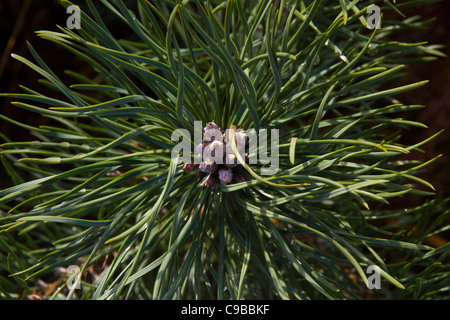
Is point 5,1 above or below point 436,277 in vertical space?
above

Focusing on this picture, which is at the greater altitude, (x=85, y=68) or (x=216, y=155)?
(x=85, y=68)

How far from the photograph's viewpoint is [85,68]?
0.80 metres

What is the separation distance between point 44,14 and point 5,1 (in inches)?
4.4

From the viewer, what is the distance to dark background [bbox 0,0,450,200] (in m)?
0.74

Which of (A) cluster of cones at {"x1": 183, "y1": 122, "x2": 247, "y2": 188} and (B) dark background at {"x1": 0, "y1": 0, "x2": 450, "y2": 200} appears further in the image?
(B) dark background at {"x1": 0, "y1": 0, "x2": 450, "y2": 200}

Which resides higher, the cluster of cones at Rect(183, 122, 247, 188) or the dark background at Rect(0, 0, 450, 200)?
the dark background at Rect(0, 0, 450, 200)

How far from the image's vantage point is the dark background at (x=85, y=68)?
2.43 feet

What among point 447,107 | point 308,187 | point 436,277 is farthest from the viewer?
point 447,107

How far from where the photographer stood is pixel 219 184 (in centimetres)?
42

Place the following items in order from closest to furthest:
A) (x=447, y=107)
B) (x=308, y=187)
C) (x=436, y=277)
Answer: (x=308, y=187), (x=436, y=277), (x=447, y=107)

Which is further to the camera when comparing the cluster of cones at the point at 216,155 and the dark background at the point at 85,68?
the dark background at the point at 85,68

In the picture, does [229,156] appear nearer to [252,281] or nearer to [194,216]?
[194,216]
